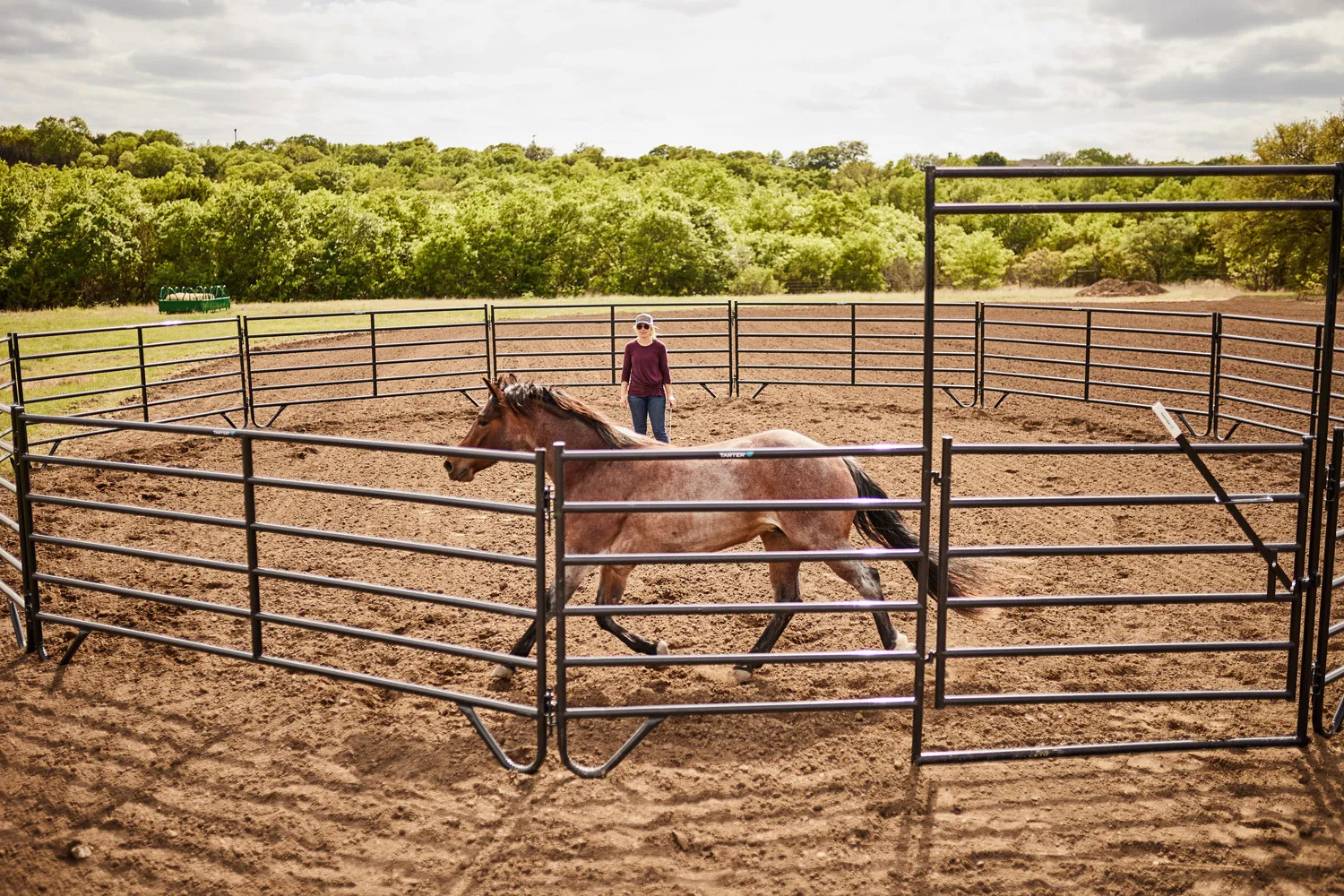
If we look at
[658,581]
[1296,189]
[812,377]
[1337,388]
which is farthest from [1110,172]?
[1296,189]

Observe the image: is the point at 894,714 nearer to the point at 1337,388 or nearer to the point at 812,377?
the point at 1337,388

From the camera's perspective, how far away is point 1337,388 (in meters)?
12.3

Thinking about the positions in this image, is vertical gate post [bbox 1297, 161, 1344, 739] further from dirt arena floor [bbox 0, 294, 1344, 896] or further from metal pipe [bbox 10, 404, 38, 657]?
metal pipe [bbox 10, 404, 38, 657]

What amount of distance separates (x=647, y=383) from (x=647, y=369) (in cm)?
14

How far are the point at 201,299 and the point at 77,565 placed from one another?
96.1 feet

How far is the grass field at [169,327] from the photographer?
16611mm

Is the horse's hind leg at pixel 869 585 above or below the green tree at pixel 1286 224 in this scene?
below

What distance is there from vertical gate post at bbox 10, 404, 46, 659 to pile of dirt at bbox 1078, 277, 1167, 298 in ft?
115

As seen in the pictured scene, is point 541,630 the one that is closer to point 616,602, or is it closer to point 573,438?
point 616,602

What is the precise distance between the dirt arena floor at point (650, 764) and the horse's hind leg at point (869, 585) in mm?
190

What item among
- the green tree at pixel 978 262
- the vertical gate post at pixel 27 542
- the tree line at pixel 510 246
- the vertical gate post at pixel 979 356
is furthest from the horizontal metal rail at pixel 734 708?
the green tree at pixel 978 262

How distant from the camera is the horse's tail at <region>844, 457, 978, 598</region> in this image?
5.23 metres

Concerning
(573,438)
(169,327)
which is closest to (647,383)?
(573,438)

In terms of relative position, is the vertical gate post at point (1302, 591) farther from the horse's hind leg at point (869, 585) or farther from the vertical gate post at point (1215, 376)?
the vertical gate post at point (1215, 376)
